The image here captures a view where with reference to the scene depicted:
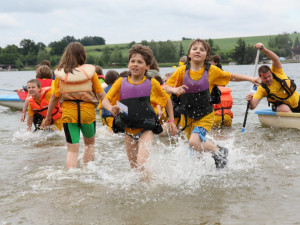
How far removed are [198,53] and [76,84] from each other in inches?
69.4

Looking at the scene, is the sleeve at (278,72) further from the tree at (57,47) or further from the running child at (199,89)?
the tree at (57,47)

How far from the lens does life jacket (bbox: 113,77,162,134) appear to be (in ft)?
16.8

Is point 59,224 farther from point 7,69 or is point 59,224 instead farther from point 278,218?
point 7,69

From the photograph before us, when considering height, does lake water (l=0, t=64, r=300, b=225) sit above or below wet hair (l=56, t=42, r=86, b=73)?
below

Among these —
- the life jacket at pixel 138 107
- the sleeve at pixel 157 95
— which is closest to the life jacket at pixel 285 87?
the sleeve at pixel 157 95

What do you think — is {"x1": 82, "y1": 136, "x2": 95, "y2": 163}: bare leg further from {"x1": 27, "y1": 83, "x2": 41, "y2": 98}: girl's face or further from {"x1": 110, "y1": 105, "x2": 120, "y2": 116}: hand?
{"x1": 27, "y1": 83, "x2": 41, "y2": 98}: girl's face

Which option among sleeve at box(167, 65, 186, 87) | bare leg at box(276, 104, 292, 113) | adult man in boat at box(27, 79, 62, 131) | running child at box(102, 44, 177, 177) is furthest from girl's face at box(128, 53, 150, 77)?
bare leg at box(276, 104, 292, 113)

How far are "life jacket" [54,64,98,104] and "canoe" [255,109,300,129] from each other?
18.8 ft

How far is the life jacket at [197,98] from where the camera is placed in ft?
18.5

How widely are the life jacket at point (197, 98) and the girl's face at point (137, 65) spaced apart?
2.66 ft

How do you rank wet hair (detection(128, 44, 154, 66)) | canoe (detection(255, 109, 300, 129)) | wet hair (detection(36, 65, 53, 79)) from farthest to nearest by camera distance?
1. wet hair (detection(36, 65, 53, 79))
2. canoe (detection(255, 109, 300, 129))
3. wet hair (detection(128, 44, 154, 66))

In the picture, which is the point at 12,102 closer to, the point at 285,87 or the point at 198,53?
the point at 285,87

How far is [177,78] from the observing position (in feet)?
18.9

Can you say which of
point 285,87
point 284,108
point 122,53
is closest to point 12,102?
point 284,108
